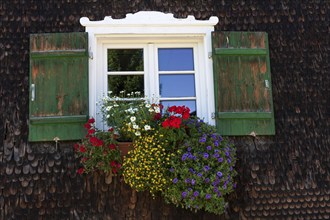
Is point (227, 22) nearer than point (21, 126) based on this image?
No

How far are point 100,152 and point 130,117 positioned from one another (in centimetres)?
46

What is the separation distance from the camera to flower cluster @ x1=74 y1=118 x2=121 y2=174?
184 inches

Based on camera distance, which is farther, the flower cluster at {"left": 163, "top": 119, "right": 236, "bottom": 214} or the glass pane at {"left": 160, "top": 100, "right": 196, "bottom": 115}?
the glass pane at {"left": 160, "top": 100, "right": 196, "bottom": 115}

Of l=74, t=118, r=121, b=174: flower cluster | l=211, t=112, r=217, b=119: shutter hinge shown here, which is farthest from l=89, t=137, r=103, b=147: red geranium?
l=211, t=112, r=217, b=119: shutter hinge

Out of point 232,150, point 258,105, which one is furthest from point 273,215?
point 258,105

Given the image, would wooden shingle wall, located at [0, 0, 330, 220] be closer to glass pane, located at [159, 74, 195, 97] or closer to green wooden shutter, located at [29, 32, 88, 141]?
green wooden shutter, located at [29, 32, 88, 141]

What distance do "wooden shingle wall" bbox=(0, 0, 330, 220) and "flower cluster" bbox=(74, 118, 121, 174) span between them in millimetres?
226

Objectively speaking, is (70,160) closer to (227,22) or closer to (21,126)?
(21,126)

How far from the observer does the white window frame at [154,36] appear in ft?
17.4

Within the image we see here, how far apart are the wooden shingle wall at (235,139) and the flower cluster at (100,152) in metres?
0.23

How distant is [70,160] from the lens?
4.98 metres

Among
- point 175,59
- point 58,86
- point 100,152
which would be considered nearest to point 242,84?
point 175,59

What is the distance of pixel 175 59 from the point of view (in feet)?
18.2

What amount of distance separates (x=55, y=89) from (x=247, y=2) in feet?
8.19
